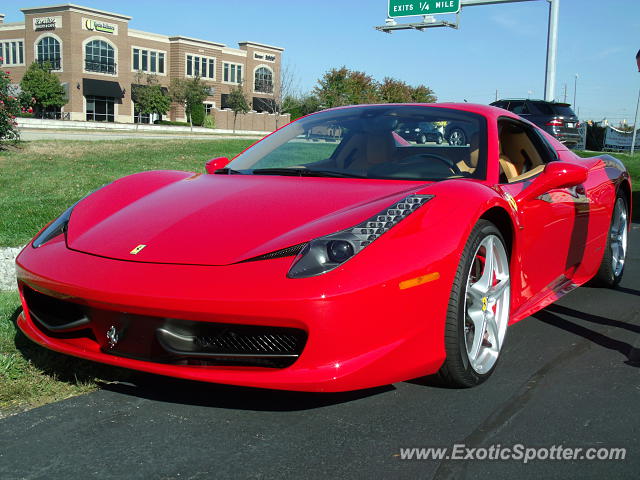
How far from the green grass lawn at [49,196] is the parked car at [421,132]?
199cm

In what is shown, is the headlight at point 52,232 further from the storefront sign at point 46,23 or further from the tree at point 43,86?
the storefront sign at point 46,23

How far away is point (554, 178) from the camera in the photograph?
3562 millimetres

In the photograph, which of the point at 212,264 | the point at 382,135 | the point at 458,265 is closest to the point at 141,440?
the point at 212,264

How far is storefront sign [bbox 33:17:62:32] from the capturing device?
5659 cm

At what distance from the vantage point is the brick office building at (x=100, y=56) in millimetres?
56812

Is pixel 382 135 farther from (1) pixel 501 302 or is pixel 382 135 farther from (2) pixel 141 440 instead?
(2) pixel 141 440

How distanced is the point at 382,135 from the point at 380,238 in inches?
57.7

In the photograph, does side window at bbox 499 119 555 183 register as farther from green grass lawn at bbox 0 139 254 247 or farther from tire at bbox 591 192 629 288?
green grass lawn at bbox 0 139 254 247

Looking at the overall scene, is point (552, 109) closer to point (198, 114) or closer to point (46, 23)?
point (198, 114)

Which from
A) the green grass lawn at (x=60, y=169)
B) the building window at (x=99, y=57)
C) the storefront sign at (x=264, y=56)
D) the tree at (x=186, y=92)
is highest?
the storefront sign at (x=264, y=56)

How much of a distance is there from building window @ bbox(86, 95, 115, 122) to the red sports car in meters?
58.8

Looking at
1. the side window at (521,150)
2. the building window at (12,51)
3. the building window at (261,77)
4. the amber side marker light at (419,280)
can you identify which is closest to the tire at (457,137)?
the side window at (521,150)

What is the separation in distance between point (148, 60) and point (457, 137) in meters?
63.7

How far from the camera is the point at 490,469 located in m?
2.28
